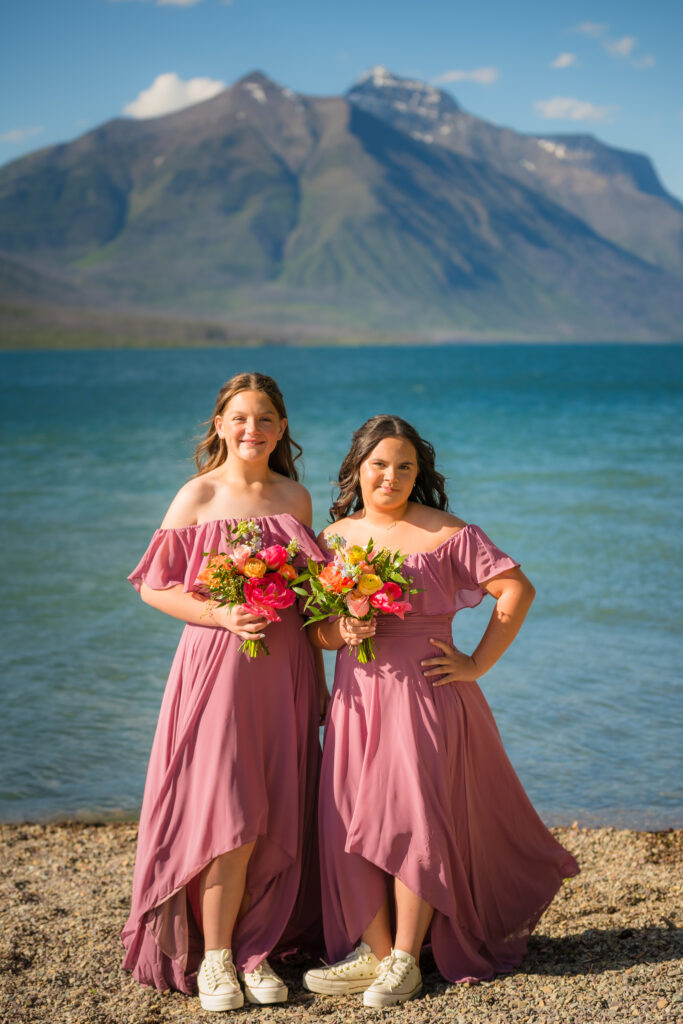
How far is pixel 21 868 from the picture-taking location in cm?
527

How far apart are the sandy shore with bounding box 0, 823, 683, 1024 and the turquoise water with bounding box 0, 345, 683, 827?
79 cm

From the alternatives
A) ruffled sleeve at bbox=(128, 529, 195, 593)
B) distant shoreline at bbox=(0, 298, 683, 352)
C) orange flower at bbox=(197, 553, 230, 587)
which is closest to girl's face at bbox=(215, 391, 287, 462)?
ruffled sleeve at bbox=(128, 529, 195, 593)

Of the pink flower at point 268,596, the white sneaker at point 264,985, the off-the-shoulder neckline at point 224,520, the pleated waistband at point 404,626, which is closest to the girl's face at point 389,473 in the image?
the off-the-shoulder neckline at point 224,520

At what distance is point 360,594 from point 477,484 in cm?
1845

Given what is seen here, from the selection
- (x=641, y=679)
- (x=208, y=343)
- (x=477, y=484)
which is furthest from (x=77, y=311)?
(x=641, y=679)

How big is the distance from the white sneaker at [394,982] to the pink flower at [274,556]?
139 centimetres

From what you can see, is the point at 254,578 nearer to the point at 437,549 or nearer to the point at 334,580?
the point at 334,580

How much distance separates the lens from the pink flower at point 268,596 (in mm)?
3758

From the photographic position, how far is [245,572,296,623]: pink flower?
3758 mm

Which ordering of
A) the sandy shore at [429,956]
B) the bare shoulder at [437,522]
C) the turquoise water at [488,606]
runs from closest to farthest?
the sandy shore at [429,956] < the bare shoulder at [437,522] < the turquoise water at [488,606]

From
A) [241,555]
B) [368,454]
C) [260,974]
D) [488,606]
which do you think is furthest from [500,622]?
[488,606]

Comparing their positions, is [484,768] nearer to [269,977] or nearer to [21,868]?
[269,977]

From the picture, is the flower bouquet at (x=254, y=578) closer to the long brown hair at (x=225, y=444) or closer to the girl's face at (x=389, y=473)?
the girl's face at (x=389, y=473)

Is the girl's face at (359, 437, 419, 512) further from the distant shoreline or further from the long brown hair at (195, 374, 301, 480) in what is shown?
the distant shoreline
